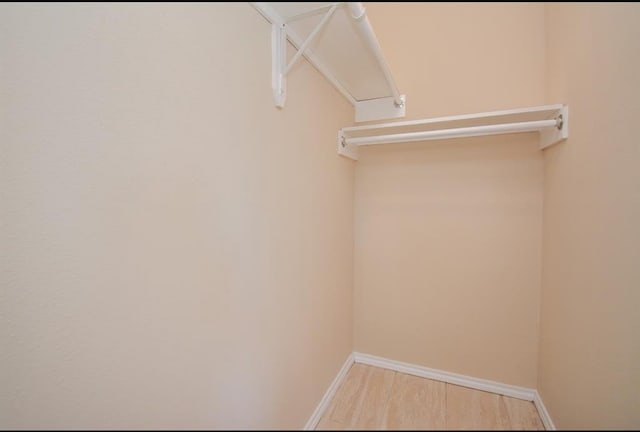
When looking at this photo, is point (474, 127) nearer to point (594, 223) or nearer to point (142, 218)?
point (594, 223)

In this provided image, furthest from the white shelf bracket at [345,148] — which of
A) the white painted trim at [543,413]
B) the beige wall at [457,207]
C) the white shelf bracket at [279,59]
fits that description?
the white painted trim at [543,413]

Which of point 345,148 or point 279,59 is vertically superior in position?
point 279,59

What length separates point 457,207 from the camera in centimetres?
178

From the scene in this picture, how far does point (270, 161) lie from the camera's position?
1034 mm

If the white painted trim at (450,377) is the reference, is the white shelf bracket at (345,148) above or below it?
above

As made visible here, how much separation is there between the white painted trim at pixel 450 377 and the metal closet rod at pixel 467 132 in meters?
1.58

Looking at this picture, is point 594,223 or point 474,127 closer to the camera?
point 594,223

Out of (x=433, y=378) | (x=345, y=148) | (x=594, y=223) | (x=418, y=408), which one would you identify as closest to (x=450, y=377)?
(x=433, y=378)

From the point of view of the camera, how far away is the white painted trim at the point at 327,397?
56.6 inches

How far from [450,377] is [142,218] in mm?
2092

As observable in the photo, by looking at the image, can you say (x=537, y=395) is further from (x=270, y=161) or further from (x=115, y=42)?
(x=115, y=42)

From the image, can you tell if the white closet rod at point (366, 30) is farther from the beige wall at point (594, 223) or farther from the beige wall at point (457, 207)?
the beige wall at point (594, 223)

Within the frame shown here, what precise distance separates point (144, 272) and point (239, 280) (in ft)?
1.08

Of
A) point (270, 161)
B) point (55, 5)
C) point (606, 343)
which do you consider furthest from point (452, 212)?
point (55, 5)
